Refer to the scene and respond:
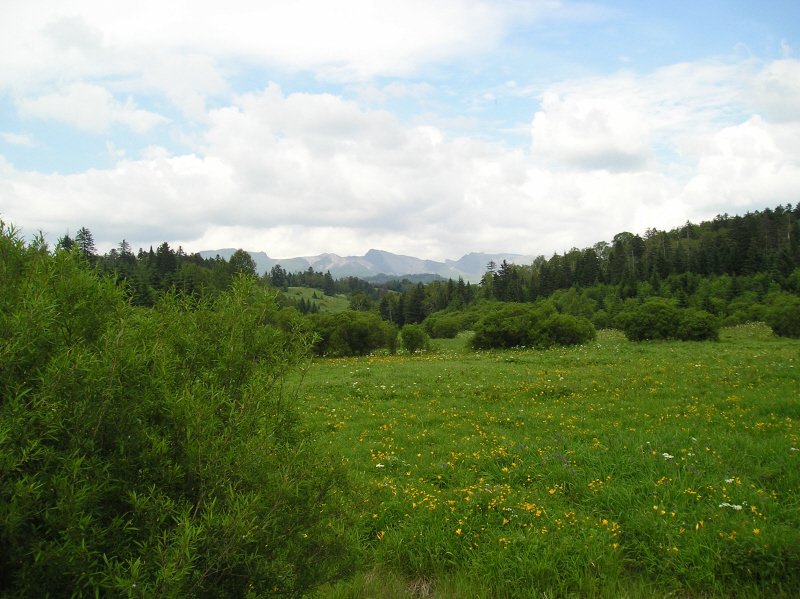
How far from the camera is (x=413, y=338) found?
33.9 metres

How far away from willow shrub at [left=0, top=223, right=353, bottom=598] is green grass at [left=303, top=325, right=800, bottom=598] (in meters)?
1.10

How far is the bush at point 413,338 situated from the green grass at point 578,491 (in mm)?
20894

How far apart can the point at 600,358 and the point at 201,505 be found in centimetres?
2105

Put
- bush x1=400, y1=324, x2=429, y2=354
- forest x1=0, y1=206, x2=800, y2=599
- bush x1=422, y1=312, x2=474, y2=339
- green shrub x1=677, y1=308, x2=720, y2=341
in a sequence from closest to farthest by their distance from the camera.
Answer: forest x1=0, y1=206, x2=800, y2=599 → green shrub x1=677, y1=308, x2=720, y2=341 → bush x1=400, y1=324, x2=429, y2=354 → bush x1=422, y1=312, x2=474, y2=339

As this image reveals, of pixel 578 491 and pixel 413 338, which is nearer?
pixel 578 491

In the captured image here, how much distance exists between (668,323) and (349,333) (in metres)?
23.6

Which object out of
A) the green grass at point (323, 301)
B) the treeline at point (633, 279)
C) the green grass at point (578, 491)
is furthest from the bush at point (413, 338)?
the green grass at point (323, 301)

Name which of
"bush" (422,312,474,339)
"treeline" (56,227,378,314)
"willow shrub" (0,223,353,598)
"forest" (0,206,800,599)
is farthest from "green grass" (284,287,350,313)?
"willow shrub" (0,223,353,598)

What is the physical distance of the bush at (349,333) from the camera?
31.7 meters

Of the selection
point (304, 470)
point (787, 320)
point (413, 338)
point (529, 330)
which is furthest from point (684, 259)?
point (304, 470)

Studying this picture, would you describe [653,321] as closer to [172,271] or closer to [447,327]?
[447,327]

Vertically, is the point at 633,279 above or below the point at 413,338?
above

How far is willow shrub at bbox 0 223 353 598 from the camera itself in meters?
2.15

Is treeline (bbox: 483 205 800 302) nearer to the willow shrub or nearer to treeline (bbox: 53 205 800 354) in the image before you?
treeline (bbox: 53 205 800 354)
